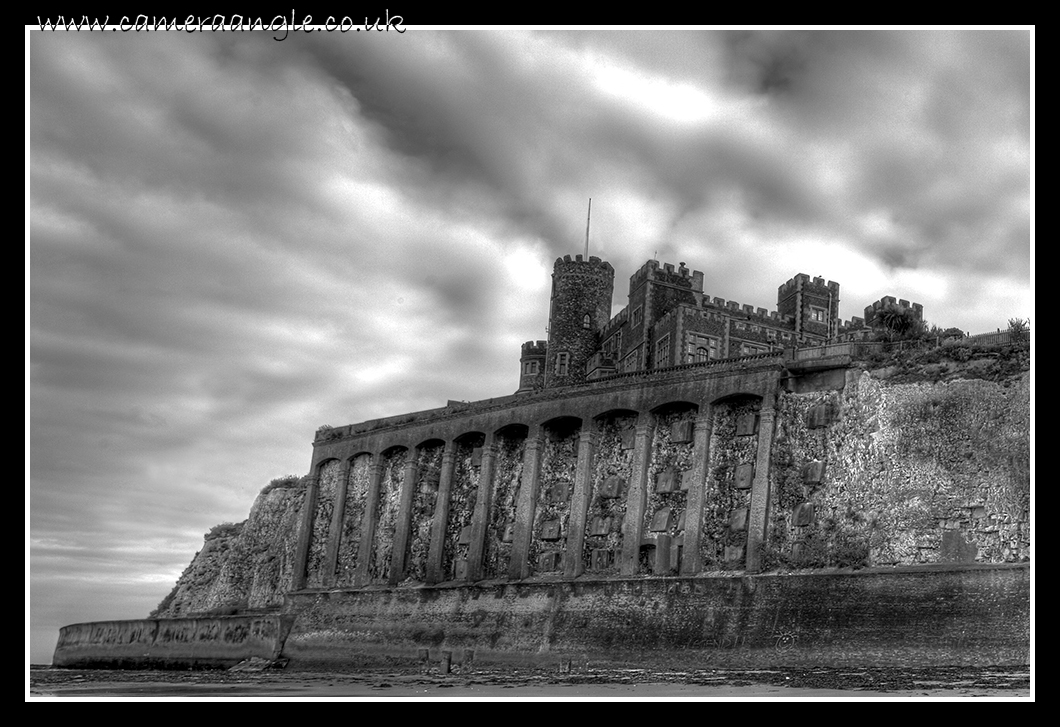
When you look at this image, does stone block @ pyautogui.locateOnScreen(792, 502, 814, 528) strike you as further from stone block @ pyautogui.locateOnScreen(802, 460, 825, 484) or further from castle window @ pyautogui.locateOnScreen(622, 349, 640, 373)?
castle window @ pyautogui.locateOnScreen(622, 349, 640, 373)

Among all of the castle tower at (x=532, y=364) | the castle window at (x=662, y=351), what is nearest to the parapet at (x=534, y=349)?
the castle tower at (x=532, y=364)

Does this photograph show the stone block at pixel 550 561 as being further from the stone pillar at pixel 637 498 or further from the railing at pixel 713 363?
the railing at pixel 713 363

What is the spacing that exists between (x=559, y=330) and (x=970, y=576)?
3943 centimetres

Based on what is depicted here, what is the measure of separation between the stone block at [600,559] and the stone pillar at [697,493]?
3691 mm

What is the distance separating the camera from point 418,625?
156ft

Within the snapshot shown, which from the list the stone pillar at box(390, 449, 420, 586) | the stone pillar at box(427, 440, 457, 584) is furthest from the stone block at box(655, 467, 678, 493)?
the stone pillar at box(390, 449, 420, 586)

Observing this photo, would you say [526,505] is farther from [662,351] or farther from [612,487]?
[662,351]

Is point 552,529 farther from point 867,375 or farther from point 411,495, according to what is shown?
point 867,375

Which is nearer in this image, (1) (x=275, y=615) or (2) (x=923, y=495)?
(2) (x=923, y=495)

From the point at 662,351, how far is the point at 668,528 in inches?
847

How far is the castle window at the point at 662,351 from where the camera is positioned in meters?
62.0

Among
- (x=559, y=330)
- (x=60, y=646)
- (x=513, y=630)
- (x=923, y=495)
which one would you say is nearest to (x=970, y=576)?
(x=923, y=495)

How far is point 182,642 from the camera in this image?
165 ft

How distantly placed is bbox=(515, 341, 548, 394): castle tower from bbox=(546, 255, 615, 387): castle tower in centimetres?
296
